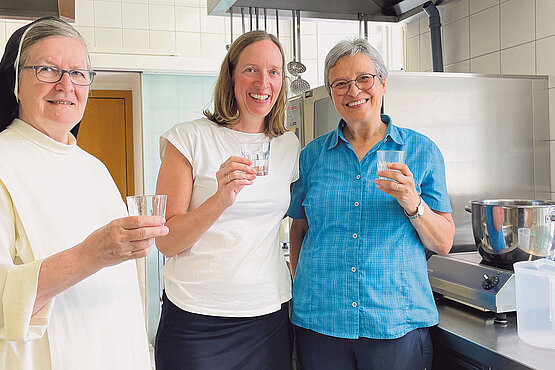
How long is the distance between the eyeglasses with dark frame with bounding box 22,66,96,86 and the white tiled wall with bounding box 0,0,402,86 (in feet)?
10.7

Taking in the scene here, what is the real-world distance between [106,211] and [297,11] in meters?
1.89

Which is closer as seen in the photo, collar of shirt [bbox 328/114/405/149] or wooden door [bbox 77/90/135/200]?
collar of shirt [bbox 328/114/405/149]

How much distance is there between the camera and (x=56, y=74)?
3.61 ft

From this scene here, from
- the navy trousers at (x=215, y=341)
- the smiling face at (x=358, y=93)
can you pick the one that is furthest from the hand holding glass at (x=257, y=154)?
the navy trousers at (x=215, y=341)

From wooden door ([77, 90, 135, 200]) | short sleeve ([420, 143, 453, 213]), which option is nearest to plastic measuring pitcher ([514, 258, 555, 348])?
short sleeve ([420, 143, 453, 213])

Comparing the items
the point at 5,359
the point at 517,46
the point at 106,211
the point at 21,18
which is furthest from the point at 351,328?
the point at 517,46

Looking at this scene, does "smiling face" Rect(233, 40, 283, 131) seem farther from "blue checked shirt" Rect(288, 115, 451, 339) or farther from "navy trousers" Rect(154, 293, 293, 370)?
"navy trousers" Rect(154, 293, 293, 370)

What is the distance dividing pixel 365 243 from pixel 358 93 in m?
0.43

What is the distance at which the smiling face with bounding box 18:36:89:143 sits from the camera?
42.8 inches

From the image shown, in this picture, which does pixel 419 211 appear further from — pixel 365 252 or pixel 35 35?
pixel 35 35

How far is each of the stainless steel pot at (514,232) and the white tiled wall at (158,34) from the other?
2.73m

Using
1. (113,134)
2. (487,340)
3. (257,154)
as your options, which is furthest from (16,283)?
(113,134)

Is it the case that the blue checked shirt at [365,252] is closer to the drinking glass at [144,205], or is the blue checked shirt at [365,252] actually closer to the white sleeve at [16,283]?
the drinking glass at [144,205]

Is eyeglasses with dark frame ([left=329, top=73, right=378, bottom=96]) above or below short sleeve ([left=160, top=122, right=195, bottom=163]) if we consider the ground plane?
→ above
